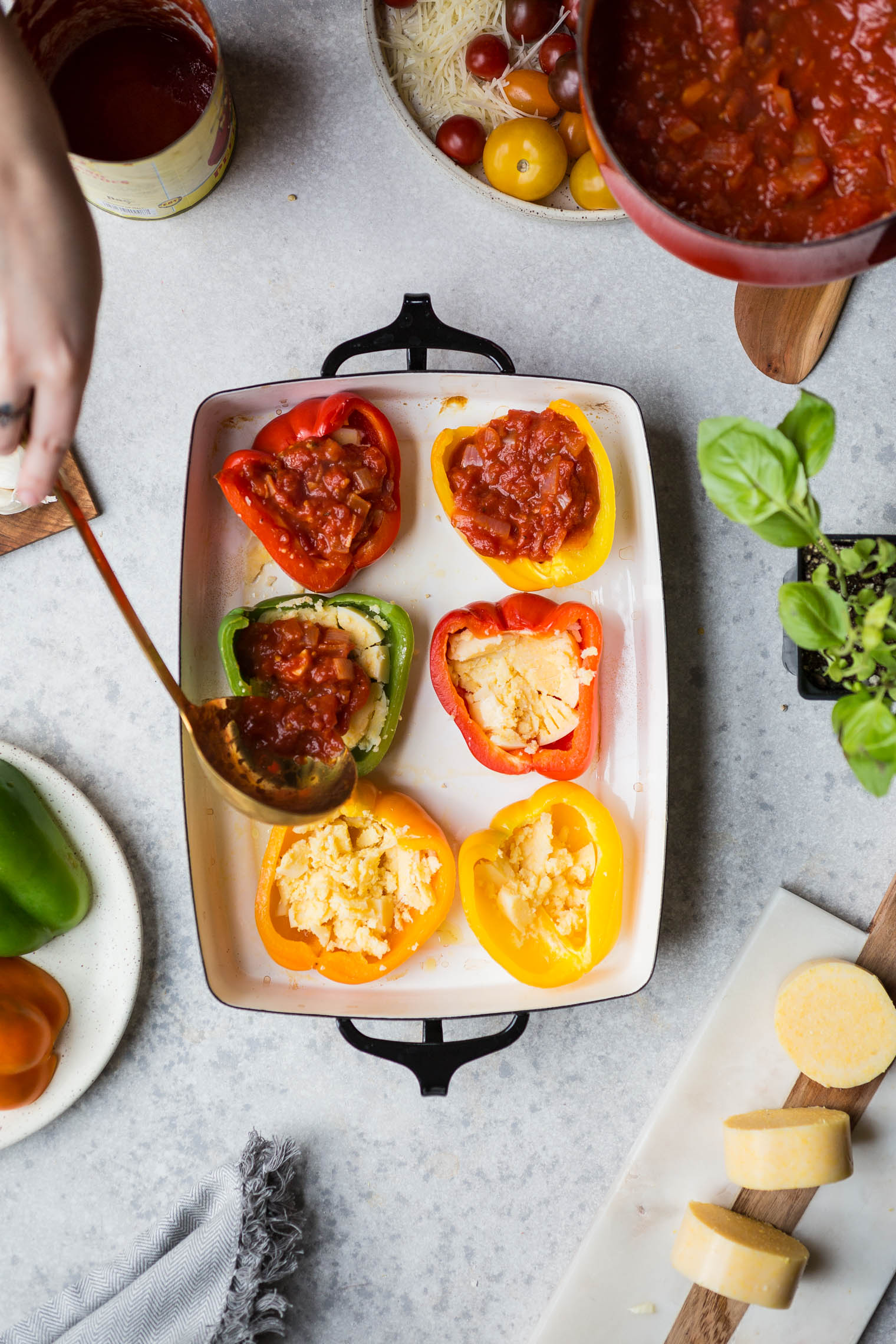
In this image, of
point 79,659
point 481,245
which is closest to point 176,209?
point 481,245

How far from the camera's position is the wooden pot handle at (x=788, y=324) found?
1994mm

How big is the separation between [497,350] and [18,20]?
1010 millimetres

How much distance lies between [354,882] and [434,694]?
42 centimetres

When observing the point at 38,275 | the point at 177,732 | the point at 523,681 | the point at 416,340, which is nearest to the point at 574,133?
the point at 416,340

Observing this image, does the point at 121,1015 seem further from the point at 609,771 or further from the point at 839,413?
the point at 839,413

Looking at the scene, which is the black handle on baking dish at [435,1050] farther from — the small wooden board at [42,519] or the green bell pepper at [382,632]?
the small wooden board at [42,519]

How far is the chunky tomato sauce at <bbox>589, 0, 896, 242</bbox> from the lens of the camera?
51.1 inches

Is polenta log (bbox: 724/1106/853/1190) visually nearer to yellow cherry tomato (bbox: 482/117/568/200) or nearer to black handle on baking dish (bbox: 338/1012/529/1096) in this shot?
black handle on baking dish (bbox: 338/1012/529/1096)

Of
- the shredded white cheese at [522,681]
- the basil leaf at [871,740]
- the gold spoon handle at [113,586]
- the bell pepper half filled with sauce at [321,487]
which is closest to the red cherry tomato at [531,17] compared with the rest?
the bell pepper half filled with sauce at [321,487]

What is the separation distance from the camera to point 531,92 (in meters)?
1.90

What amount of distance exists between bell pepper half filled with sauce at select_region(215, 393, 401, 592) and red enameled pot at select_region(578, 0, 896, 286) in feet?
2.42

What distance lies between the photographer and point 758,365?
2.07 m

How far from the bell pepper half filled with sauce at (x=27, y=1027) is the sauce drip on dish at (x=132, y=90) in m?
1.60

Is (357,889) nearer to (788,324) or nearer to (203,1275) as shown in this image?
(203,1275)
